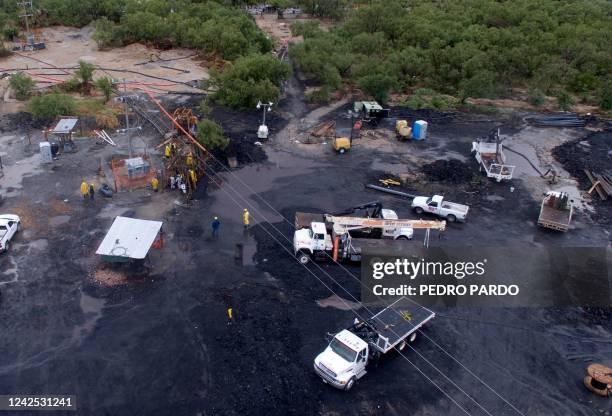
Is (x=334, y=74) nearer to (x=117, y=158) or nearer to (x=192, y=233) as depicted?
(x=117, y=158)

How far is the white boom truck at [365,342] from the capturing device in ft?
61.9

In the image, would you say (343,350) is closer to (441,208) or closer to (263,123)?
(441,208)

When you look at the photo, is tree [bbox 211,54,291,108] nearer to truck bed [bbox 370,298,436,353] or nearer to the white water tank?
the white water tank

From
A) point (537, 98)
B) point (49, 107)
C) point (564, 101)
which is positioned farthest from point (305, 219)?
point (564, 101)

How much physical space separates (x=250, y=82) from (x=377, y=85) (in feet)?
38.6

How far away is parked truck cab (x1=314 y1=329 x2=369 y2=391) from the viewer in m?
18.7

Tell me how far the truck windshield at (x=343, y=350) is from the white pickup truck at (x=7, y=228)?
17.0 metres

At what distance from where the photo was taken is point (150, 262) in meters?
25.1

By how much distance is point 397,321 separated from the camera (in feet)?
69.2

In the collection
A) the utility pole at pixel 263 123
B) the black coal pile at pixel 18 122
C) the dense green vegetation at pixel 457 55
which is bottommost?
the black coal pile at pixel 18 122

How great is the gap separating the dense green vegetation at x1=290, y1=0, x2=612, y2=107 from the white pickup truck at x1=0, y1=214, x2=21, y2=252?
30.6 m

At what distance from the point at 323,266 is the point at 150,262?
861 cm

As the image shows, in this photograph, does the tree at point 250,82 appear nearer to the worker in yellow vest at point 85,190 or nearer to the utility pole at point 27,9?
the worker in yellow vest at point 85,190

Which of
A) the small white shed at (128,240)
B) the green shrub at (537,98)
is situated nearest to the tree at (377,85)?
the green shrub at (537,98)
